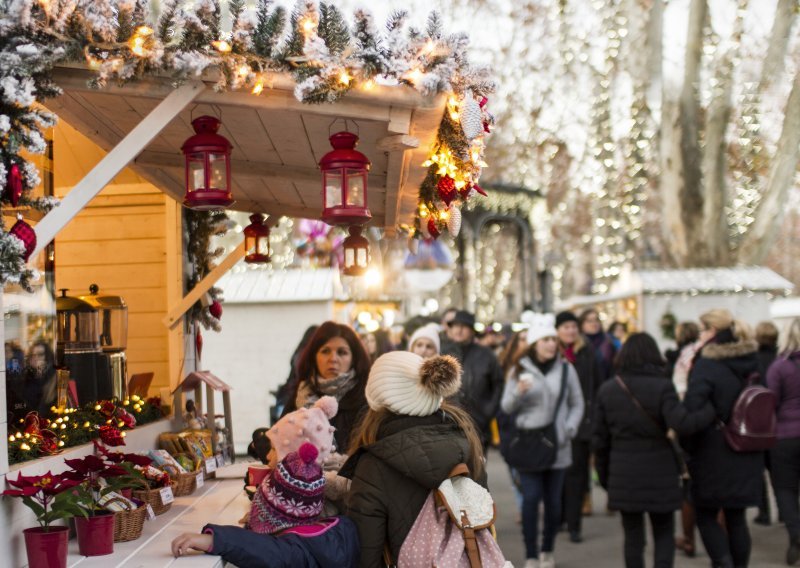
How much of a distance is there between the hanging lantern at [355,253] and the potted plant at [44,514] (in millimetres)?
3547

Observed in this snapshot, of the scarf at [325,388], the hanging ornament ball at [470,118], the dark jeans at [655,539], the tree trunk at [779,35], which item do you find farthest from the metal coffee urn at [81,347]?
the tree trunk at [779,35]

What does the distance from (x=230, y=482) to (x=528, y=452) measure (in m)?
2.87

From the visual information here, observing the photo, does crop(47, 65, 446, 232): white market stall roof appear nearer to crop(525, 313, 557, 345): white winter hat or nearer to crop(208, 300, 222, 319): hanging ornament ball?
crop(208, 300, 222, 319): hanging ornament ball

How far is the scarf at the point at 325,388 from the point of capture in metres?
5.36

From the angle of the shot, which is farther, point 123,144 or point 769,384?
point 769,384

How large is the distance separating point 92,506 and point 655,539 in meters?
4.42

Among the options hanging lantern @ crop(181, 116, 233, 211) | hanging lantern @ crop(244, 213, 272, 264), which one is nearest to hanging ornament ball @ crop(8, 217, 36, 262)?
hanging lantern @ crop(181, 116, 233, 211)

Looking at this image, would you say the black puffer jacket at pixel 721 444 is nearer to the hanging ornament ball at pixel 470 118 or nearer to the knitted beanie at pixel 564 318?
the knitted beanie at pixel 564 318

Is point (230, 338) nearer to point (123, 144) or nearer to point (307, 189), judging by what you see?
point (307, 189)

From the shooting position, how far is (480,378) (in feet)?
29.9

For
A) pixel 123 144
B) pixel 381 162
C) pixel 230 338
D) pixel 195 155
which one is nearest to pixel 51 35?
pixel 123 144

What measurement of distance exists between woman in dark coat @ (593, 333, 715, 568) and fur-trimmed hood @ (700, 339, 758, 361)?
757mm

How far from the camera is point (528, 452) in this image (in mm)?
7695

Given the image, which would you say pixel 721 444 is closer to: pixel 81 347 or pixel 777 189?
pixel 81 347
